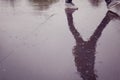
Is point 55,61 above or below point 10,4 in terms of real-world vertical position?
above

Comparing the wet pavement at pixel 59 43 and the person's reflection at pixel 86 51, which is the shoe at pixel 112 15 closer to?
the wet pavement at pixel 59 43

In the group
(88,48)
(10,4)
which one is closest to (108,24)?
(88,48)

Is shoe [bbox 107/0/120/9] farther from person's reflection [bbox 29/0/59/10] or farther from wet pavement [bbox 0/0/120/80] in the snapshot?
person's reflection [bbox 29/0/59/10]

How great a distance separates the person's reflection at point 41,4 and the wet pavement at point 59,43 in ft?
0.12

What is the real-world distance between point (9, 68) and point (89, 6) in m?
5.57

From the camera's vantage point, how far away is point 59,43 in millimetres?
6199

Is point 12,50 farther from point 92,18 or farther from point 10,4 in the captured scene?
point 10,4

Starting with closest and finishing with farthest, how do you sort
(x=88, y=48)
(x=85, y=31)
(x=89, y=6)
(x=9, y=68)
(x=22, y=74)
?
(x=22, y=74)
(x=9, y=68)
(x=88, y=48)
(x=85, y=31)
(x=89, y=6)

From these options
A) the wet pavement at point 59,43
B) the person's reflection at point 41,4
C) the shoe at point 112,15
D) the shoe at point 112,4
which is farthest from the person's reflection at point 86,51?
the person's reflection at point 41,4

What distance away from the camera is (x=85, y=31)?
699 centimetres

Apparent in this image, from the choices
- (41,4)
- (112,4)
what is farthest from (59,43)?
(41,4)

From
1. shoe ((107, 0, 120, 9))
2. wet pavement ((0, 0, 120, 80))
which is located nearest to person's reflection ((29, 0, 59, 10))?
wet pavement ((0, 0, 120, 80))

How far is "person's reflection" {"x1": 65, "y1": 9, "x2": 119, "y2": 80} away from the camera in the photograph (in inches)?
182

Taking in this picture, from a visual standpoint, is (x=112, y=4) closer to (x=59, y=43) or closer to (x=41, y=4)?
(x=41, y=4)
